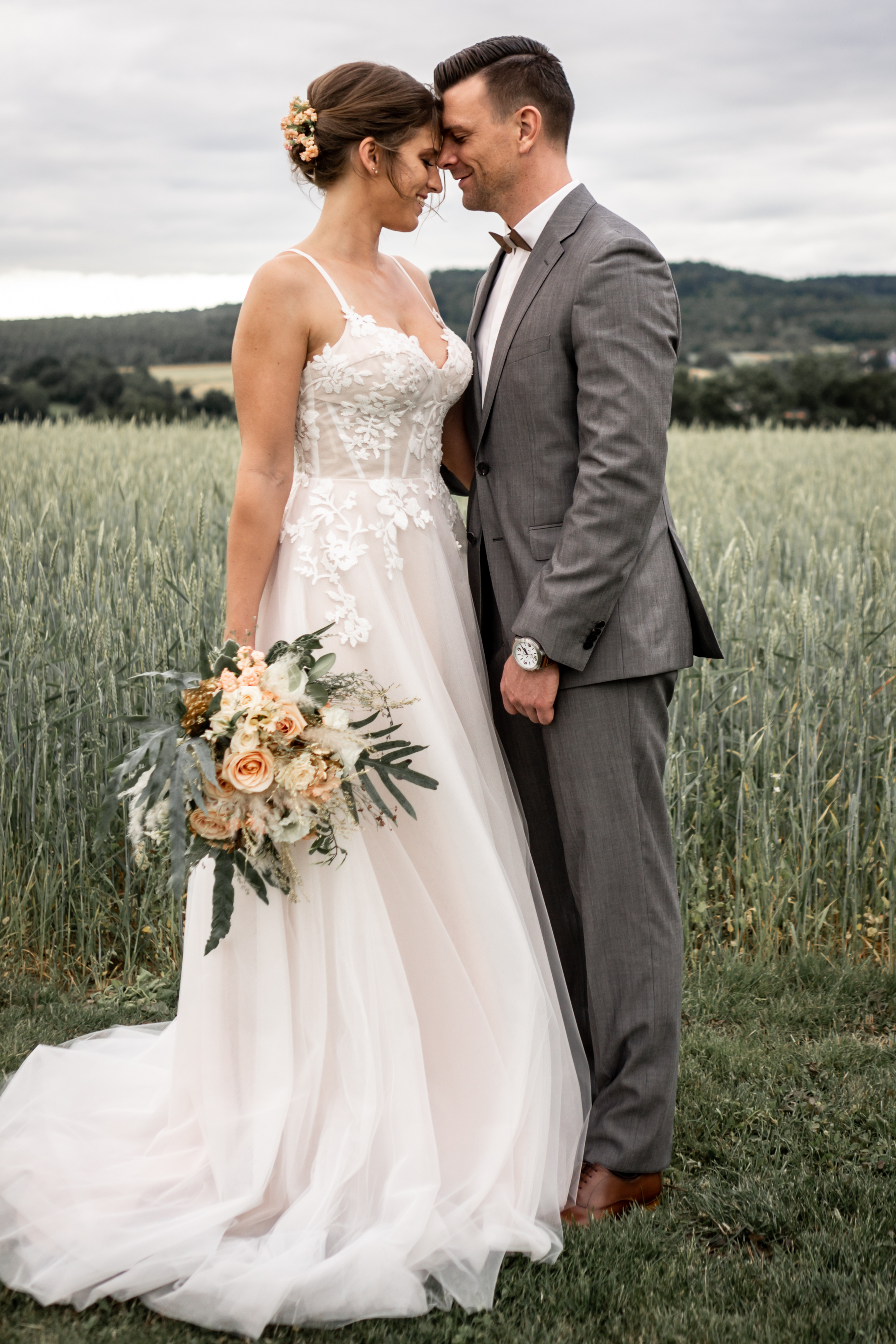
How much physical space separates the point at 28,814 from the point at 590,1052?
2.32 metres

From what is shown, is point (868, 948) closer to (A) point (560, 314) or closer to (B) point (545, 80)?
(A) point (560, 314)

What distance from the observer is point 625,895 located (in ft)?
8.62

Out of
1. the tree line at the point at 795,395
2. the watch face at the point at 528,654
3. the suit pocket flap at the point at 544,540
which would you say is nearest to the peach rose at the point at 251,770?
the watch face at the point at 528,654

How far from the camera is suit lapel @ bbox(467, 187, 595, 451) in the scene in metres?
2.62

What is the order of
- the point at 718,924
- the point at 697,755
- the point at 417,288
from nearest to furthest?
the point at 417,288, the point at 718,924, the point at 697,755

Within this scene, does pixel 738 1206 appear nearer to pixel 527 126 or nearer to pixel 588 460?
pixel 588 460

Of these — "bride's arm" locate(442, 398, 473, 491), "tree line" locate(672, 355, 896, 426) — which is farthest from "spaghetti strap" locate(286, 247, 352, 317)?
"tree line" locate(672, 355, 896, 426)

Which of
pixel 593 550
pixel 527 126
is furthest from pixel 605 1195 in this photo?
pixel 527 126

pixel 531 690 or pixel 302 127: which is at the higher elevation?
pixel 302 127

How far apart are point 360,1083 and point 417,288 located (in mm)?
2178

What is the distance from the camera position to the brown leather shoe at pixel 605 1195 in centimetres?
260

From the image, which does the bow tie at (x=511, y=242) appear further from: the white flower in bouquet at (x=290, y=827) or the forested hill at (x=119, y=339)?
the forested hill at (x=119, y=339)

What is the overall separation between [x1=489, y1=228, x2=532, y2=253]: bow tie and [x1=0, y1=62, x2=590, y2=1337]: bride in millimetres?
215

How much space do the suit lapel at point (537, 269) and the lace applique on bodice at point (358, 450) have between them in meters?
0.17
